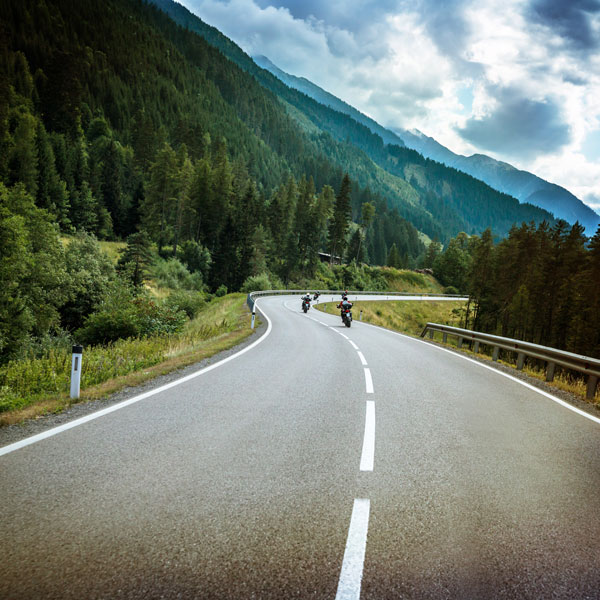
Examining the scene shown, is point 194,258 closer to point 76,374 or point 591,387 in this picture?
point 76,374

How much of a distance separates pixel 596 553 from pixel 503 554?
2.37ft

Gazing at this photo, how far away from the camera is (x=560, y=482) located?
12.4ft

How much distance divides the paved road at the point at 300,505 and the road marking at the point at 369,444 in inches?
1.0

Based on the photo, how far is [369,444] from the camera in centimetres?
443

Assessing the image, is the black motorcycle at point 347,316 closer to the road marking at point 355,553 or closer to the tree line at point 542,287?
the road marking at point 355,553

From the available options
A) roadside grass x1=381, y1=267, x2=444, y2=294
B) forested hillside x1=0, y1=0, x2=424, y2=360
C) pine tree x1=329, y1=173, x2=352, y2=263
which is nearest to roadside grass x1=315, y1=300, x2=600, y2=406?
forested hillside x1=0, y1=0, x2=424, y2=360

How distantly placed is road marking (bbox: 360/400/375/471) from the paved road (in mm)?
25

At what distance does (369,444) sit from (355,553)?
203 cm

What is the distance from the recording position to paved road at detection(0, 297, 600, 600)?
2.21 metres

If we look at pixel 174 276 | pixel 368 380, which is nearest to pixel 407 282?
pixel 174 276

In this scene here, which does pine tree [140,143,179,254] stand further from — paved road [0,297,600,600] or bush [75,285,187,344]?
paved road [0,297,600,600]

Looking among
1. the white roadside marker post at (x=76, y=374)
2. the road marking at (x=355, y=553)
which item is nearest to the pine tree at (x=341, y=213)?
the white roadside marker post at (x=76, y=374)

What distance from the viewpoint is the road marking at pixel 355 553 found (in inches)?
83.3

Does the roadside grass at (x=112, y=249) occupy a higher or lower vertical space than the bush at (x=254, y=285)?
higher
